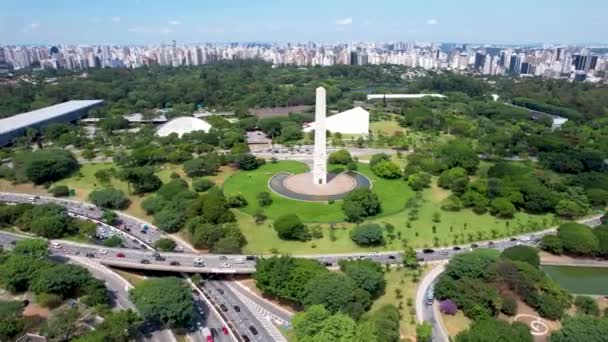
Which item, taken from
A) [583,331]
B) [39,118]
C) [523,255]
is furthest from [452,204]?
[39,118]

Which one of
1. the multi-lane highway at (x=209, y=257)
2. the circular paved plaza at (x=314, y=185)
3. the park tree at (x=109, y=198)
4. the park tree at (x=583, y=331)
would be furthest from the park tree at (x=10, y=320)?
the park tree at (x=583, y=331)

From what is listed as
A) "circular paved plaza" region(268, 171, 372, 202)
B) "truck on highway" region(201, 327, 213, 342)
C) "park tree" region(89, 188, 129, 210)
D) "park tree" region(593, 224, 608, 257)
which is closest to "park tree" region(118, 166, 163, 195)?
"park tree" region(89, 188, 129, 210)

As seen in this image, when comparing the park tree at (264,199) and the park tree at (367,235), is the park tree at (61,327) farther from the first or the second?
the park tree at (264,199)

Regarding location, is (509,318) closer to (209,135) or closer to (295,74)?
(209,135)

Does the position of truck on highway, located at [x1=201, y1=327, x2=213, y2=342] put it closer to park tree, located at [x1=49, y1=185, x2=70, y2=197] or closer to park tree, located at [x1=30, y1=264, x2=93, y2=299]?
park tree, located at [x1=30, y1=264, x2=93, y2=299]

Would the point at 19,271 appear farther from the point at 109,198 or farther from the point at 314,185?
the point at 314,185

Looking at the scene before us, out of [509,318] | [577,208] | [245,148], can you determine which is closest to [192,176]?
[245,148]
